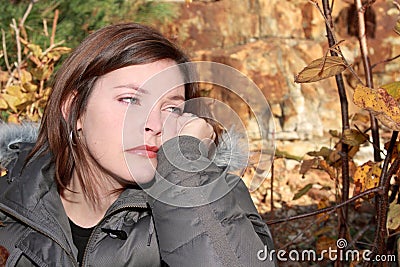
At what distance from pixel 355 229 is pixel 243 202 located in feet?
4.42

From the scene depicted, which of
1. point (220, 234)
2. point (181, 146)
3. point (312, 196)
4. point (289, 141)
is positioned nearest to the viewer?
point (220, 234)

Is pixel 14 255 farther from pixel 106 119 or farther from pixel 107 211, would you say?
pixel 106 119

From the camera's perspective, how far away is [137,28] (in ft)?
5.44

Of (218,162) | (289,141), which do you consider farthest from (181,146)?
(289,141)

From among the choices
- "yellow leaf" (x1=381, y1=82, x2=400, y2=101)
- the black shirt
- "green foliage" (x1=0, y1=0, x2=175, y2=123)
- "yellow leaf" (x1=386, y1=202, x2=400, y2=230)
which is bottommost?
the black shirt

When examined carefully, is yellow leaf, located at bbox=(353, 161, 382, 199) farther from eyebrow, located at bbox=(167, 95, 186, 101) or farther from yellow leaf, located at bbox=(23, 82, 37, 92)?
yellow leaf, located at bbox=(23, 82, 37, 92)

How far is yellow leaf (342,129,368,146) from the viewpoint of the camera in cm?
165

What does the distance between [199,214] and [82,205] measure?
0.40 m

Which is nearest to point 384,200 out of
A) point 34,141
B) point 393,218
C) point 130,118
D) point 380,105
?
point 393,218

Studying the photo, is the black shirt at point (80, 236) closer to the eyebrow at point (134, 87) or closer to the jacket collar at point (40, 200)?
the jacket collar at point (40, 200)

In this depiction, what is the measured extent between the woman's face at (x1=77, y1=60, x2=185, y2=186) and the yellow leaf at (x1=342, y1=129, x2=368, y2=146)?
1.33 ft

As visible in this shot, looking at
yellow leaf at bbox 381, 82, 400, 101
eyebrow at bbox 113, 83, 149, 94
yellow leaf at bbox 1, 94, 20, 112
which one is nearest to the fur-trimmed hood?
eyebrow at bbox 113, 83, 149, 94

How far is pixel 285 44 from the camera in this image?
14.1 ft

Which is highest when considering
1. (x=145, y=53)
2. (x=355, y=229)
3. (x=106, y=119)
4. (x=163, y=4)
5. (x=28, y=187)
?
(x=163, y=4)
